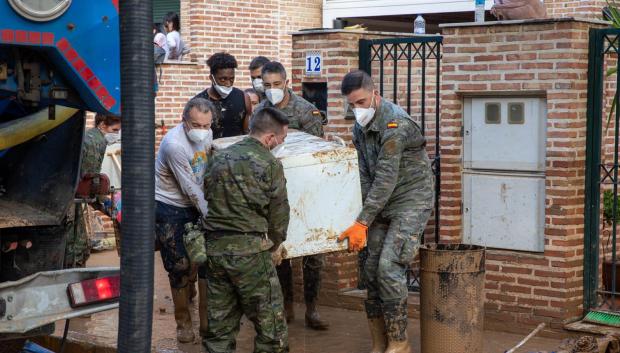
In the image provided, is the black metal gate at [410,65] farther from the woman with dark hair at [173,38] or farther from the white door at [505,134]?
the woman with dark hair at [173,38]

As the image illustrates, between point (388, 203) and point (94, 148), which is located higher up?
point (94, 148)

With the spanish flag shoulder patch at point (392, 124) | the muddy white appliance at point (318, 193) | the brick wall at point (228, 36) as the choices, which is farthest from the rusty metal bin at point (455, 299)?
the brick wall at point (228, 36)

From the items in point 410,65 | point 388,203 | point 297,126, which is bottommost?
point 388,203

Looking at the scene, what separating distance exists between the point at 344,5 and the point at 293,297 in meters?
10.7

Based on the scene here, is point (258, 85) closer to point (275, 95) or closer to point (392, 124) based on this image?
point (275, 95)

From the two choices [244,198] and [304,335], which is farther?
[304,335]

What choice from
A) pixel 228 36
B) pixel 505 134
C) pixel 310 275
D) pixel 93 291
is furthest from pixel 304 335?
pixel 228 36

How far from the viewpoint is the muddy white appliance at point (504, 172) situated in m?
8.83

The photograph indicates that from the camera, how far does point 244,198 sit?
705 centimetres

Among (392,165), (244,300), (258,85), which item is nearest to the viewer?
(244,300)

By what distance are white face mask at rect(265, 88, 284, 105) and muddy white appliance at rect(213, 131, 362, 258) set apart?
142 centimetres

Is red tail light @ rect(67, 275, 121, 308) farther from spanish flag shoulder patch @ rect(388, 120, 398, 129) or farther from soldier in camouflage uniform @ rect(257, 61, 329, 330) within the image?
soldier in camouflage uniform @ rect(257, 61, 329, 330)

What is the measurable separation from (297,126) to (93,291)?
11.6 feet

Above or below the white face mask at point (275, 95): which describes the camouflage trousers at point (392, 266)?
below
